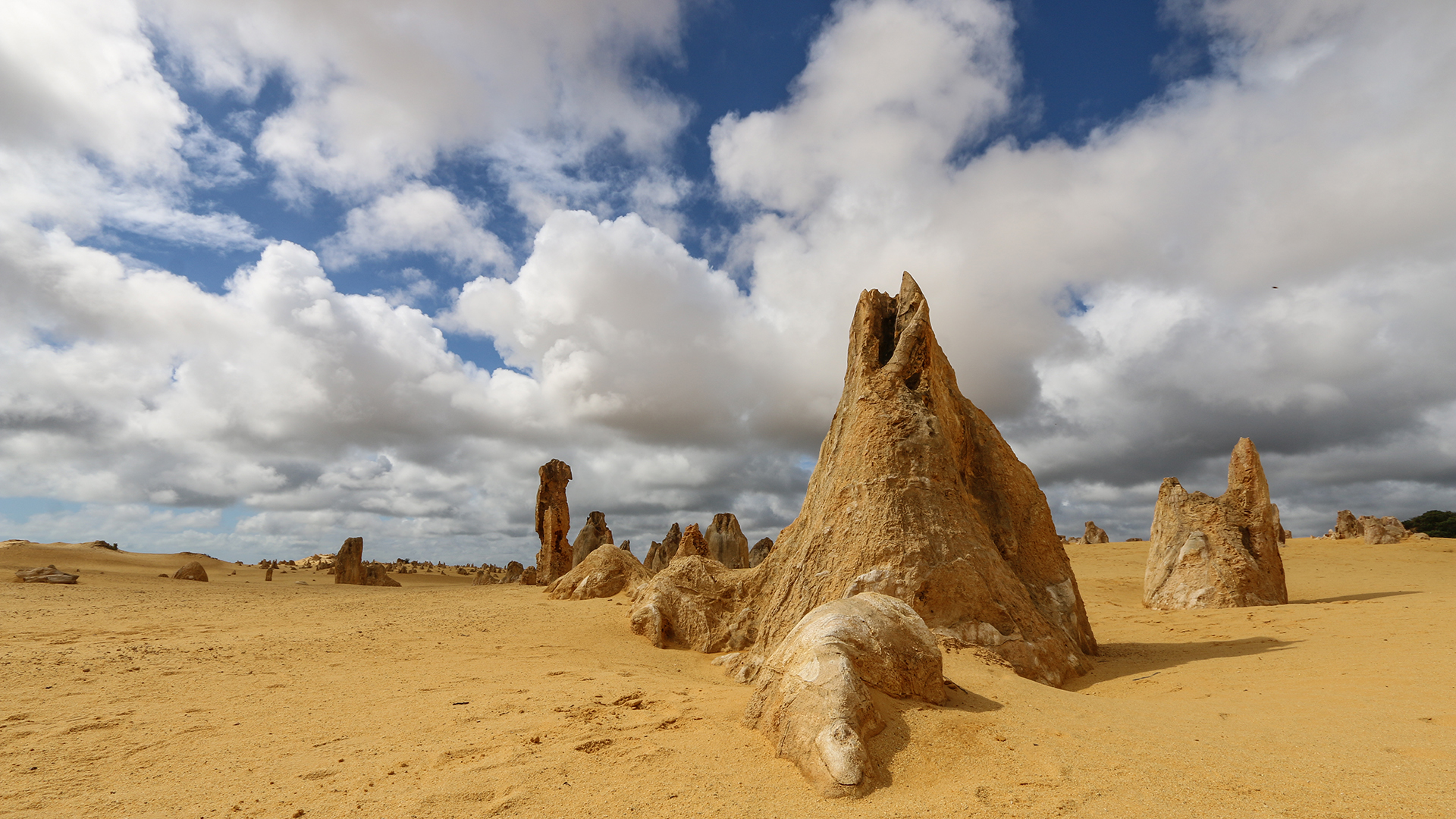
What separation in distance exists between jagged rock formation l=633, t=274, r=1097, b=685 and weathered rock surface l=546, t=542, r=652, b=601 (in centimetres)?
408

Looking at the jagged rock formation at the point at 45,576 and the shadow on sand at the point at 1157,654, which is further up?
the jagged rock formation at the point at 45,576

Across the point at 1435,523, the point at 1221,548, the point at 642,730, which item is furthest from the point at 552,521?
the point at 1435,523

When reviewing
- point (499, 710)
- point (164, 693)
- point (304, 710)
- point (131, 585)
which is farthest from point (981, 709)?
point (131, 585)

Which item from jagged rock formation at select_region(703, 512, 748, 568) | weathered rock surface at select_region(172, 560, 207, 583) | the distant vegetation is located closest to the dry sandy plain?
jagged rock formation at select_region(703, 512, 748, 568)

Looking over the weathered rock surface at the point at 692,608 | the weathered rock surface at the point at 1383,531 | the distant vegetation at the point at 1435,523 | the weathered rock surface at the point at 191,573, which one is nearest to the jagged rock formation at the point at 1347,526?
the weathered rock surface at the point at 1383,531

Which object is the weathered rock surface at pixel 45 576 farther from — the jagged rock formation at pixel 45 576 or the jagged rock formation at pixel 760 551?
the jagged rock formation at pixel 760 551

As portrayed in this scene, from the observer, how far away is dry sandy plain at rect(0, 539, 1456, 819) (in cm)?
348

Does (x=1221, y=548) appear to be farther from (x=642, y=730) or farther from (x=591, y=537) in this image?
(x=591, y=537)

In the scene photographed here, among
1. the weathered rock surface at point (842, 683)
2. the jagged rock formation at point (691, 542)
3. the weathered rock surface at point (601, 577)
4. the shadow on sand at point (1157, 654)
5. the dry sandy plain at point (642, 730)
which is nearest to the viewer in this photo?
the dry sandy plain at point (642, 730)

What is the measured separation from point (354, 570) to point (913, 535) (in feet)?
81.4

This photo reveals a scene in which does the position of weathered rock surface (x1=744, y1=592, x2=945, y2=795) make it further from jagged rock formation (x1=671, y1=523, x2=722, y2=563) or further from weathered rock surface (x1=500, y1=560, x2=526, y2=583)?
weathered rock surface (x1=500, y1=560, x2=526, y2=583)

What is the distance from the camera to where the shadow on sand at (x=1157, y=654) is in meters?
7.21

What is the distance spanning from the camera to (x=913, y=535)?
7.37m

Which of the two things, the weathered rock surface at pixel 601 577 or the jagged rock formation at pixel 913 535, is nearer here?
the jagged rock formation at pixel 913 535
